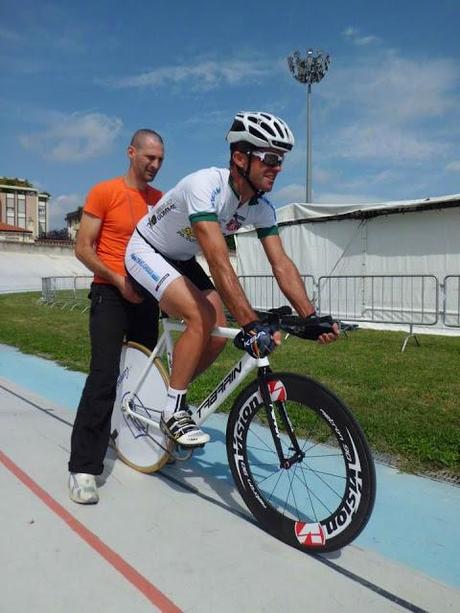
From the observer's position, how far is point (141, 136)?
356cm

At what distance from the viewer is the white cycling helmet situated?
8.93 ft

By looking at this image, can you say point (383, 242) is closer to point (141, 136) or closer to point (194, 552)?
point (141, 136)

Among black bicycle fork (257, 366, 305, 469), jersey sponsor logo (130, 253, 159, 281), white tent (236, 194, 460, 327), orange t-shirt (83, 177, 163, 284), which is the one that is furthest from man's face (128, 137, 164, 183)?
white tent (236, 194, 460, 327)

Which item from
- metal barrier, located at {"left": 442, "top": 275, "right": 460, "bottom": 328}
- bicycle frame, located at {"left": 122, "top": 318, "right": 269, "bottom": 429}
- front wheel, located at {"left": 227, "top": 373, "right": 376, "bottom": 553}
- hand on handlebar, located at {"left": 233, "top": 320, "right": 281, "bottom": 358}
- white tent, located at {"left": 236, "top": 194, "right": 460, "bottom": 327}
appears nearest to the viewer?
front wheel, located at {"left": 227, "top": 373, "right": 376, "bottom": 553}

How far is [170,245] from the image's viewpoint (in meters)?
3.19

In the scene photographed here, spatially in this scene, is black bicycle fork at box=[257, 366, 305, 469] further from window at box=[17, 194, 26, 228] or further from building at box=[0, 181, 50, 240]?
window at box=[17, 194, 26, 228]

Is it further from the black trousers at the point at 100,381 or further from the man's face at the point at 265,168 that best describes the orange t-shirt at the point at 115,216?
the man's face at the point at 265,168

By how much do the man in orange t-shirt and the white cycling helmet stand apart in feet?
2.99

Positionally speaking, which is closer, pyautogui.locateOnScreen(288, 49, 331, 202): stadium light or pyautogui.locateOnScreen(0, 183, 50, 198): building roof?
pyautogui.locateOnScreen(288, 49, 331, 202): stadium light

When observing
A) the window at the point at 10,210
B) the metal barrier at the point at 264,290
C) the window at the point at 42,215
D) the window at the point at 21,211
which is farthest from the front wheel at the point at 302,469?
the window at the point at 42,215

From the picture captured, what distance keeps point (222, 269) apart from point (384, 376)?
4343 mm

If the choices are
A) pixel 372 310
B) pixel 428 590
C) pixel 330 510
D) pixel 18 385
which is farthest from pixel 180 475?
pixel 372 310

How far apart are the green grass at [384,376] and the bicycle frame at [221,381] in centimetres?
145

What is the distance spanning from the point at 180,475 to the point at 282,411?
120 centimetres
